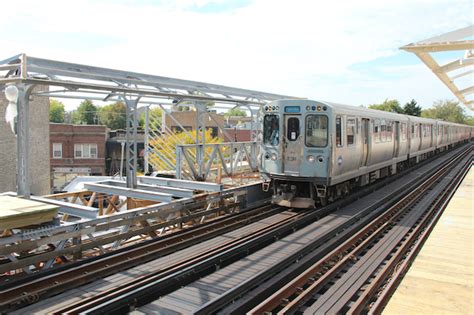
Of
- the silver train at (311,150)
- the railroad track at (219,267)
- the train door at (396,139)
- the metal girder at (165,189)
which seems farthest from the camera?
the train door at (396,139)

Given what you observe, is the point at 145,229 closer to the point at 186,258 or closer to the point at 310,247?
the point at 186,258

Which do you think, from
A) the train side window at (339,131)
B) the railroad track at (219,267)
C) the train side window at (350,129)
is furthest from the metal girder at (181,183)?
the train side window at (350,129)

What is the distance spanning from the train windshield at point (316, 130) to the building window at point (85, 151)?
35.2 metres

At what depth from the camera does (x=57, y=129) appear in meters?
40.6

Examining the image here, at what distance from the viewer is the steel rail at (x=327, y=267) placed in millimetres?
5578

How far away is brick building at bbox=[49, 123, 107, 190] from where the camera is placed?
4069cm

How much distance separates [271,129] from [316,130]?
4.58 feet

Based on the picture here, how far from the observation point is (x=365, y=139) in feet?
45.0

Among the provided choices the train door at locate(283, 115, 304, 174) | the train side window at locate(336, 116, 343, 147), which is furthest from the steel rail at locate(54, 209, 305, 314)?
the train side window at locate(336, 116, 343, 147)

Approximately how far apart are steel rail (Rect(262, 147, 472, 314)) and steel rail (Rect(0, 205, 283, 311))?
2.68 m

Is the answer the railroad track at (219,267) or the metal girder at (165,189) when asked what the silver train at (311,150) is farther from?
the metal girder at (165,189)

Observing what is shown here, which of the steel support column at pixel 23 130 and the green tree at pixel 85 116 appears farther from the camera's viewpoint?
the green tree at pixel 85 116

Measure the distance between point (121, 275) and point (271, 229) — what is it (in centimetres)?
367

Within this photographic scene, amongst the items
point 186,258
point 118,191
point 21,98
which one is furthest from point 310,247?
point 21,98
